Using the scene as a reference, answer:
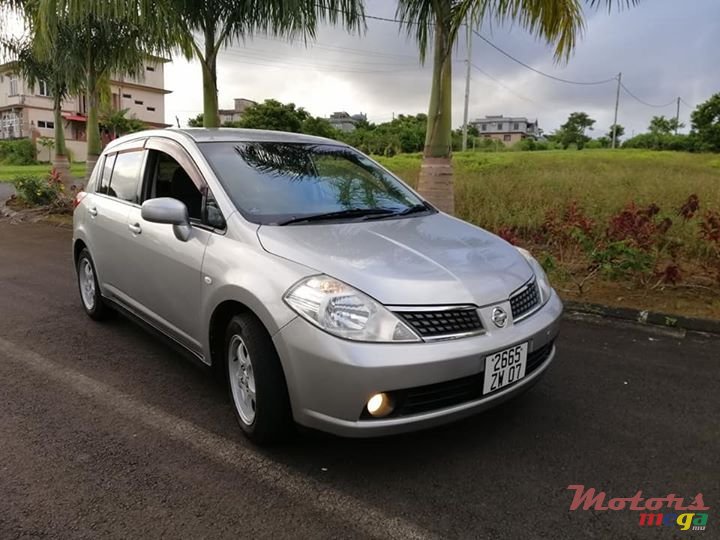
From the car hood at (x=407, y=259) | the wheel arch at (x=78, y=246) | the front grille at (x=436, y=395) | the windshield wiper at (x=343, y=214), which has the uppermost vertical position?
the windshield wiper at (x=343, y=214)

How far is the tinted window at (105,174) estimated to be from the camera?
15.1 ft

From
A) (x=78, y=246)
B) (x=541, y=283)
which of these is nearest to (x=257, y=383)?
(x=541, y=283)

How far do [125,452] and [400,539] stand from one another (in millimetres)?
1475

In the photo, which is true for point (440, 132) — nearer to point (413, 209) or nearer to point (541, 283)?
point (413, 209)

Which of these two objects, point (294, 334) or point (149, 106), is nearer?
point (294, 334)

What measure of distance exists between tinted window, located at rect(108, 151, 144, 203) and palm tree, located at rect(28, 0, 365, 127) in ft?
10.9

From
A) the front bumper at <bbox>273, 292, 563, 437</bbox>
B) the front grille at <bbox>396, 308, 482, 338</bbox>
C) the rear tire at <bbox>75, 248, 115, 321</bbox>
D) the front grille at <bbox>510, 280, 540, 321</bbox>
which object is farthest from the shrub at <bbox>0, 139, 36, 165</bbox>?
the front grille at <bbox>396, 308, 482, 338</bbox>

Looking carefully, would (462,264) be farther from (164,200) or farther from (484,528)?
(164,200)

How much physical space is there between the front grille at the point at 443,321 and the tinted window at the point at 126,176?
2502 mm

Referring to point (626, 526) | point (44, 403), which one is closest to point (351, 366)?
point (626, 526)

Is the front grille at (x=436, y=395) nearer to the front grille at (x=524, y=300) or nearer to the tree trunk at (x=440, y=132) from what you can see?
the front grille at (x=524, y=300)

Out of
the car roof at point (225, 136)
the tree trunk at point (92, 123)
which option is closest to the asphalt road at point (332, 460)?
the car roof at point (225, 136)

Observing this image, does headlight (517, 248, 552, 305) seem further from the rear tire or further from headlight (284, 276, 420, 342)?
the rear tire

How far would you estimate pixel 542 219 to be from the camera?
779 centimetres
